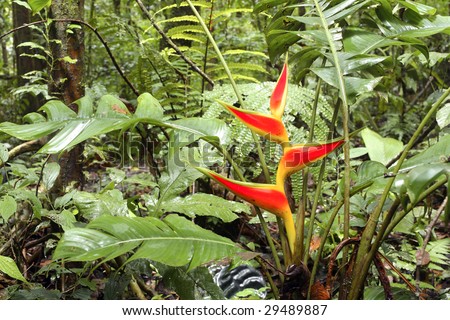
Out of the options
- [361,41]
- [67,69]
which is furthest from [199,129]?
[67,69]

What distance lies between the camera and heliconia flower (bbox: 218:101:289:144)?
1.10 m

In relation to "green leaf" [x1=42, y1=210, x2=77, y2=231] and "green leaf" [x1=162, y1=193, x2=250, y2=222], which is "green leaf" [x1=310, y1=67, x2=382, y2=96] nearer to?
"green leaf" [x1=162, y1=193, x2=250, y2=222]

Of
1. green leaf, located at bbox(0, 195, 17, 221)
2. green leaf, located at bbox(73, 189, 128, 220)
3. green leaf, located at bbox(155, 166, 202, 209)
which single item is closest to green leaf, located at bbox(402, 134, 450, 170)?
green leaf, located at bbox(155, 166, 202, 209)

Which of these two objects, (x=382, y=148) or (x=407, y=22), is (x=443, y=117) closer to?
(x=382, y=148)

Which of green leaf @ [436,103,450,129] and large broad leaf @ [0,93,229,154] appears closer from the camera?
large broad leaf @ [0,93,229,154]

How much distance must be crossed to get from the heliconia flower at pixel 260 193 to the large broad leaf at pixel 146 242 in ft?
0.45

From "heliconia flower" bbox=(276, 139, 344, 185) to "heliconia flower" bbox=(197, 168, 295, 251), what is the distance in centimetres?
5

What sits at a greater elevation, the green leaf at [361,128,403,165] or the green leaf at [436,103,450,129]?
the green leaf at [436,103,450,129]

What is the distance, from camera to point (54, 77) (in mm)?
1861

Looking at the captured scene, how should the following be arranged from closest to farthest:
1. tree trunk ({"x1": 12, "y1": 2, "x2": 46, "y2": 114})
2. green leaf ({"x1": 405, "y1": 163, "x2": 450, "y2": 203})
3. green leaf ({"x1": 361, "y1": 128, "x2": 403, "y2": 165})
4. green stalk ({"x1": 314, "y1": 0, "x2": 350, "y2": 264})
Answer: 1. green leaf ({"x1": 405, "y1": 163, "x2": 450, "y2": 203})
2. green stalk ({"x1": 314, "y1": 0, "x2": 350, "y2": 264})
3. green leaf ({"x1": 361, "y1": 128, "x2": 403, "y2": 165})
4. tree trunk ({"x1": 12, "y1": 2, "x2": 46, "y2": 114})

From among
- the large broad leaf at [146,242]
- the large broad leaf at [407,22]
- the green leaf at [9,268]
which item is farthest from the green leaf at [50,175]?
the large broad leaf at [407,22]

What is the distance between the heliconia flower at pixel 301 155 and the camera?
3.50 ft

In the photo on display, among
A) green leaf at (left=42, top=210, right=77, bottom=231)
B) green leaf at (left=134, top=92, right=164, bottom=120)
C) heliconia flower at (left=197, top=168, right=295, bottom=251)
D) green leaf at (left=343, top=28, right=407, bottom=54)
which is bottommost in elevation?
green leaf at (left=42, top=210, right=77, bottom=231)

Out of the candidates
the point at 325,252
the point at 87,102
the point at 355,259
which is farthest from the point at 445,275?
the point at 87,102
